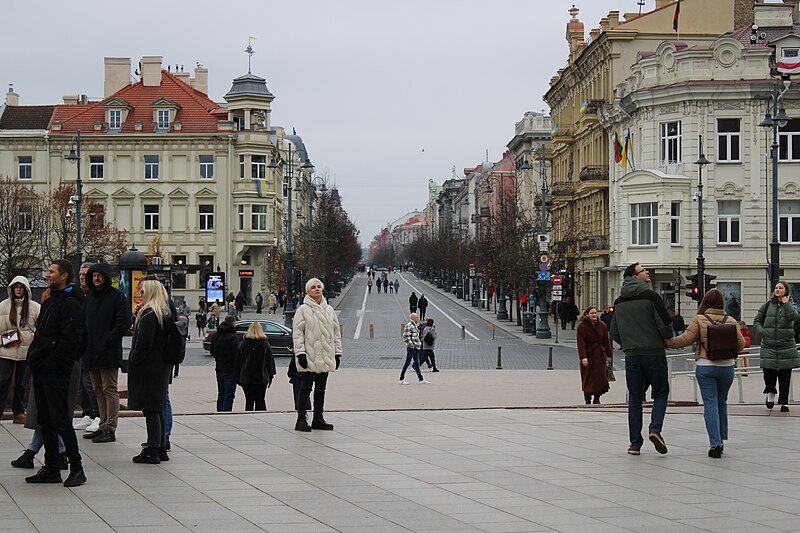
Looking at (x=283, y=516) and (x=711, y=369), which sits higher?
(x=711, y=369)

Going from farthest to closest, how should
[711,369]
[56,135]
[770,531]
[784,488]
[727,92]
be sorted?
[56,135] → [727,92] → [711,369] → [784,488] → [770,531]

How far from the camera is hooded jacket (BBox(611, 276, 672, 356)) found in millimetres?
11805

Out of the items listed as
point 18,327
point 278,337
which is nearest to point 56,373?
point 18,327

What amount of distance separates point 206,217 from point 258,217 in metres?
3.51

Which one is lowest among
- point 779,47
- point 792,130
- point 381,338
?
point 381,338

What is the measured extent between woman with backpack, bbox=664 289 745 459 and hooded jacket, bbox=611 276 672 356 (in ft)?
0.53

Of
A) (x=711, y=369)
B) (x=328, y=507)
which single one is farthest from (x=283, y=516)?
(x=711, y=369)

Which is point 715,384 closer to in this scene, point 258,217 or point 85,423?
point 85,423

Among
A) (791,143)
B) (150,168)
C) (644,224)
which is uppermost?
(150,168)

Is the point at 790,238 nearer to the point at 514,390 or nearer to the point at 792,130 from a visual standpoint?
the point at 792,130

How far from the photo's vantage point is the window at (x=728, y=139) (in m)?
47.5

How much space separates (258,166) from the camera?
7862 cm

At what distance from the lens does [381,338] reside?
5088cm

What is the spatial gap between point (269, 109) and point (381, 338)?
32380mm
